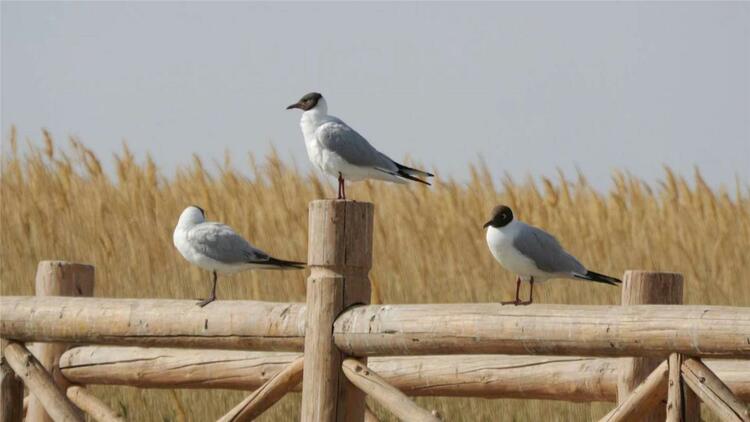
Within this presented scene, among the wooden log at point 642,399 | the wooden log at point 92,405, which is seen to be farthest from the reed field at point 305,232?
the wooden log at point 642,399

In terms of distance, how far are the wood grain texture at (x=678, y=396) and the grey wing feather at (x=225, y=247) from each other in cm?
245

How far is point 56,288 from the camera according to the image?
6242mm

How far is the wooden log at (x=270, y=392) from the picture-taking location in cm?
500

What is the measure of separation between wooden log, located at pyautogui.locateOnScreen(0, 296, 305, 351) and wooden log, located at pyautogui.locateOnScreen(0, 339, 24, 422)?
193 millimetres

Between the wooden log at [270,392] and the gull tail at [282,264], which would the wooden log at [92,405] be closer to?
the gull tail at [282,264]

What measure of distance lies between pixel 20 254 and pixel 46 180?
132 cm

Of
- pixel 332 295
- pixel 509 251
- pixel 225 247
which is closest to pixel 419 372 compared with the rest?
pixel 509 251

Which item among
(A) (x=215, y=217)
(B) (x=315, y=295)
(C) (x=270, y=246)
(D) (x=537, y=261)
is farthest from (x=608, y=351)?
(A) (x=215, y=217)

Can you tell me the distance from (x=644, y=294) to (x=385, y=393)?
1164 mm

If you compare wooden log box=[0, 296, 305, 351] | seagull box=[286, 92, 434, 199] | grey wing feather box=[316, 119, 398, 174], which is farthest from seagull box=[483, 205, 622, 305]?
wooden log box=[0, 296, 305, 351]

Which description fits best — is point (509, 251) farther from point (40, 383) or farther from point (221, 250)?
point (40, 383)

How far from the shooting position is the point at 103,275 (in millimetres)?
9617

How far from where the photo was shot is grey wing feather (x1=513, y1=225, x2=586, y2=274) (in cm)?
573

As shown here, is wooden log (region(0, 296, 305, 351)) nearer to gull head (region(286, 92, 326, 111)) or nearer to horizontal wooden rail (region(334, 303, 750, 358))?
horizontal wooden rail (region(334, 303, 750, 358))
